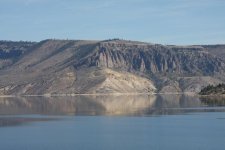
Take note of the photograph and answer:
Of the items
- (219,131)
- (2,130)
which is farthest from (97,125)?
(219,131)

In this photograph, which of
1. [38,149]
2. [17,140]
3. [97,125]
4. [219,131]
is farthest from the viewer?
[97,125]

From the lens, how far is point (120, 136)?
356 feet

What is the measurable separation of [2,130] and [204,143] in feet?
153

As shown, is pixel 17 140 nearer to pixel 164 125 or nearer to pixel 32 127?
pixel 32 127

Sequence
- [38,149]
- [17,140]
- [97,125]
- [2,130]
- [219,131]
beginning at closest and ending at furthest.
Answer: [38,149], [17,140], [219,131], [2,130], [97,125]

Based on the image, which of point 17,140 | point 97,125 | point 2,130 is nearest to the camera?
point 17,140

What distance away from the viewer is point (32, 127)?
131750 mm

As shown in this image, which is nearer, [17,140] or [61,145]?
[61,145]

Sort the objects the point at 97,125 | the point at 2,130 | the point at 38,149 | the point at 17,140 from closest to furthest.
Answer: the point at 38,149, the point at 17,140, the point at 2,130, the point at 97,125

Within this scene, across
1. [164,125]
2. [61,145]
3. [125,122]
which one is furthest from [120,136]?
[125,122]

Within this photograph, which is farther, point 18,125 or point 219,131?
point 18,125

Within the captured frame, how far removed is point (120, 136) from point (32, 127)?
2983cm

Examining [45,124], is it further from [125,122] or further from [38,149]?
[38,149]

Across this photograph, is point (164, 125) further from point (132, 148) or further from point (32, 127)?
point (132, 148)
